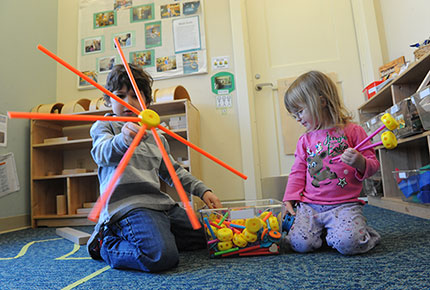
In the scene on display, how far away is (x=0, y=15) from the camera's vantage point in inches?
72.9

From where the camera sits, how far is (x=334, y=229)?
2.80 feet

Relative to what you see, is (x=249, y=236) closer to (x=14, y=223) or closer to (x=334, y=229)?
(x=334, y=229)

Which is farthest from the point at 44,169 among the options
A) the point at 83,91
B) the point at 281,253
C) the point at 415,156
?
the point at 415,156

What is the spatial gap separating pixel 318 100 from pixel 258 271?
535 millimetres

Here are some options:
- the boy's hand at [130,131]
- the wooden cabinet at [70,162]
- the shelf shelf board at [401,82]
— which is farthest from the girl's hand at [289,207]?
the wooden cabinet at [70,162]

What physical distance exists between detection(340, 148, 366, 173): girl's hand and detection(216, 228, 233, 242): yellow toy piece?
0.36 meters

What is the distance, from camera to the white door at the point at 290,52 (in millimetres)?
2137

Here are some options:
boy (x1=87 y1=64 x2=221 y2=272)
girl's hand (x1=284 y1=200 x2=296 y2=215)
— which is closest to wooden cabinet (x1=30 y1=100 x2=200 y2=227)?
boy (x1=87 y1=64 x2=221 y2=272)

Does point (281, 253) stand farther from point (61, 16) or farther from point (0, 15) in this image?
point (61, 16)

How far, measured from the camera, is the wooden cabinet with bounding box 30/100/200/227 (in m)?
1.89

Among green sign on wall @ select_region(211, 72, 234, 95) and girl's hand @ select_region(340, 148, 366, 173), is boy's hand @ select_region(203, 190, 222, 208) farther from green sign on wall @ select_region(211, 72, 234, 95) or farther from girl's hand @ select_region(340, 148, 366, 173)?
green sign on wall @ select_region(211, 72, 234, 95)

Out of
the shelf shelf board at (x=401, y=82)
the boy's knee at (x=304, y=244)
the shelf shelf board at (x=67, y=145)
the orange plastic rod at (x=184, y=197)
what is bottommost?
the boy's knee at (x=304, y=244)

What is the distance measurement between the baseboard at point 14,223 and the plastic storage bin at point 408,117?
2.06 meters

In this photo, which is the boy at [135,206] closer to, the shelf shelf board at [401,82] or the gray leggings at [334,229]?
the gray leggings at [334,229]
